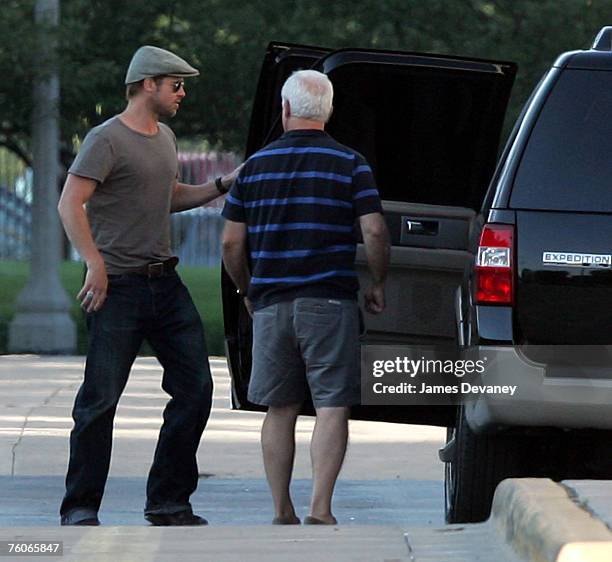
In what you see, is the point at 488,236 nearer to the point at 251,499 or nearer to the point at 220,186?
the point at 220,186

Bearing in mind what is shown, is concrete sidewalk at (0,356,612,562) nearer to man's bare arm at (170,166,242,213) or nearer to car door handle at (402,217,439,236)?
car door handle at (402,217,439,236)

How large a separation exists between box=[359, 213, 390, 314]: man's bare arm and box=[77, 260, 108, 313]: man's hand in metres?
1.00

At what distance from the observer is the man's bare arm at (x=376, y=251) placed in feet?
21.1

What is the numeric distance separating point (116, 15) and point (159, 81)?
1283 centimetres

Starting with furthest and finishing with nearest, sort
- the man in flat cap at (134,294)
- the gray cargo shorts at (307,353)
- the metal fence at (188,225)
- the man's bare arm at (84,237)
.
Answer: the metal fence at (188,225)
the man in flat cap at (134,294)
the man's bare arm at (84,237)
the gray cargo shorts at (307,353)

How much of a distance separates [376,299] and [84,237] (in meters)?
1.11

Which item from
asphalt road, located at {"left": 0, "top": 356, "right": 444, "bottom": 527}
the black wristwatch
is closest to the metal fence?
asphalt road, located at {"left": 0, "top": 356, "right": 444, "bottom": 527}

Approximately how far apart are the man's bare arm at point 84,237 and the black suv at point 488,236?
1.91ft

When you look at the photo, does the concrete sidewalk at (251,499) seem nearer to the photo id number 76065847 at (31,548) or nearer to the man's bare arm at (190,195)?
the photo id number 76065847 at (31,548)

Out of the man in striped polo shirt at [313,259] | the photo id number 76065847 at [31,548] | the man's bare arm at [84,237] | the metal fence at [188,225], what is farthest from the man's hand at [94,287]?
the metal fence at [188,225]

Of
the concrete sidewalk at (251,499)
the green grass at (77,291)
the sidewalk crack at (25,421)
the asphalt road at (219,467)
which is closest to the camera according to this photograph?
the concrete sidewalk at (251,499)

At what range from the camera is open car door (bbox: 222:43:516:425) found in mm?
7102

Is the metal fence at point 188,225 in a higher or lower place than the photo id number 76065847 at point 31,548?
lower

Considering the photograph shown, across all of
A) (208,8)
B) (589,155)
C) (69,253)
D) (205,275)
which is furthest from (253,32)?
(69,253)
